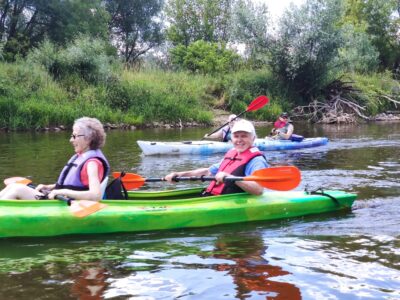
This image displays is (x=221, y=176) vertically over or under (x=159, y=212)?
over

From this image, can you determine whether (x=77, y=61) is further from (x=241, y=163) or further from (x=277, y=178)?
(x=277, y=178)

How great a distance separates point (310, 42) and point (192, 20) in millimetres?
16582

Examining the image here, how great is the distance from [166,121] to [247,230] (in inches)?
563

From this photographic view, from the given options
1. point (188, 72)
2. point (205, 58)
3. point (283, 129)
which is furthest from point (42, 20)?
point (283, 129)

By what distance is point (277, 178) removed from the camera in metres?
4.94

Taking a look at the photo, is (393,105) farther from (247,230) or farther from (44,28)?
(247,230)

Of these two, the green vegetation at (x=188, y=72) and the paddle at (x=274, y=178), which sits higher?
the green vegetation at (x=188, y=72)

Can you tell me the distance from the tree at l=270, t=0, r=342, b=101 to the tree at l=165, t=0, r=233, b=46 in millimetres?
14045

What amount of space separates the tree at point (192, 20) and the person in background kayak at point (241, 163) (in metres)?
31.5

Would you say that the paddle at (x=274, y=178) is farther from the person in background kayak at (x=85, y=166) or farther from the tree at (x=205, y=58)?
the tree at (x=205, y=58)

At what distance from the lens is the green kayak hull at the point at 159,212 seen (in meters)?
4.26

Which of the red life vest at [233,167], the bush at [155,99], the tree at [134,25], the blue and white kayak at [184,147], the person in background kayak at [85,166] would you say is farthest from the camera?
the tree at [134,25]

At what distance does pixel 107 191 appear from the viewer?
15.8 feet

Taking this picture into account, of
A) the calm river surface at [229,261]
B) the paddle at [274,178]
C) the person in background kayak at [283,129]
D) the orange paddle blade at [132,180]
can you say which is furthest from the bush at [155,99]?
the paddle at [274,178]
